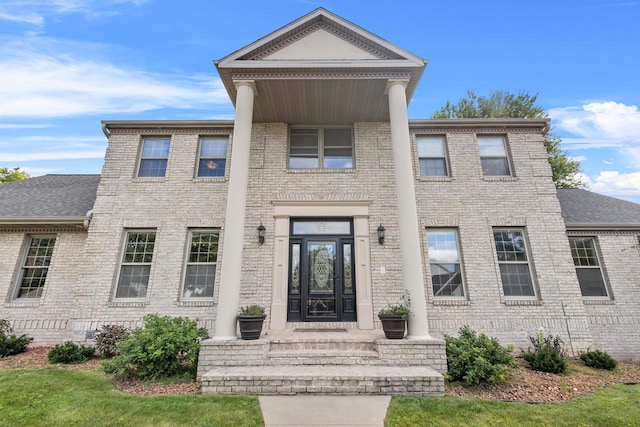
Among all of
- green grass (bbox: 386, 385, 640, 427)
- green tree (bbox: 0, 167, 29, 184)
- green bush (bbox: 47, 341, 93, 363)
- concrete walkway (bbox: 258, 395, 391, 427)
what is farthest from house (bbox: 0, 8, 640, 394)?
green tree (bbox: 0, 167, 29, 184)

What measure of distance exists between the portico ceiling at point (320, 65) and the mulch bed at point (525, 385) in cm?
652

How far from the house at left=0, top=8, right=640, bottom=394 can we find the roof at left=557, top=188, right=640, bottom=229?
0.07m

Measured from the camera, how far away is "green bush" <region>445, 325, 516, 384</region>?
180 inches

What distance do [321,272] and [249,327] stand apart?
8.67ft

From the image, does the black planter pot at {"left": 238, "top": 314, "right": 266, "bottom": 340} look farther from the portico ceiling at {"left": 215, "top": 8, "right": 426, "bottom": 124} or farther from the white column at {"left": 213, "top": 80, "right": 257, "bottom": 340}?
the portico ceiling at {"left": 215, "top": 8, "right": 426, "bottom": 124}

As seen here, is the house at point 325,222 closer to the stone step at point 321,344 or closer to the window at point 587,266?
the window at point 587,266

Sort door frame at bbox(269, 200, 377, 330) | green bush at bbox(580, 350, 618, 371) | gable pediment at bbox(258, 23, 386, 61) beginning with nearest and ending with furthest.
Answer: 1. green bush at bbox(580, 350, 618, 371)
2. gable pediment at bbox(258, 23, 386, 61)
3. door frame at bbox(269, 200, 377, 330)

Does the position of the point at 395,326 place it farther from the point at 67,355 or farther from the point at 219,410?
the point at 67,355

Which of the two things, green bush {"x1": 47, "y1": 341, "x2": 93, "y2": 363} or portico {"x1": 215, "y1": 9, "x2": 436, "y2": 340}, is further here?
green bush {"x1": 47, "y1": 341, "x2": 93, "y2": 363}

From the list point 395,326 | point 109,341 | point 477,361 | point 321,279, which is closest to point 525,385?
point 477,361

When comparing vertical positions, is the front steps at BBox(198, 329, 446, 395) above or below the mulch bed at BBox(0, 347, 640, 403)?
above

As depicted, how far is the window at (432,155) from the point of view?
8359 millimetres

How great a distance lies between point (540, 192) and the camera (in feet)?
26.2

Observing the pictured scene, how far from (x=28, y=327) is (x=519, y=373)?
1169 centimetres
